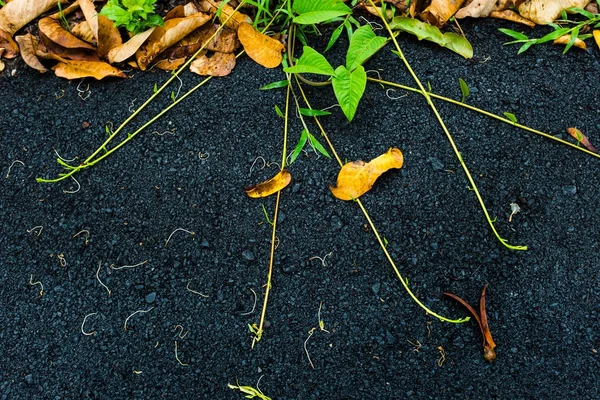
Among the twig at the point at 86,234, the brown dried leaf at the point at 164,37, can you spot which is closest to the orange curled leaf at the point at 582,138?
the brown dried leaf at the point at 164,37

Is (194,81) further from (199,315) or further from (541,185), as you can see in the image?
(541,185)

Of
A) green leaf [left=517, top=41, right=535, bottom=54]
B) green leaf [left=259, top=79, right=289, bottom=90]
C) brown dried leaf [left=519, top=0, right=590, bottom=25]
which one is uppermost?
brown dried leaf [left=519, top=0, right=590, bottom=25]

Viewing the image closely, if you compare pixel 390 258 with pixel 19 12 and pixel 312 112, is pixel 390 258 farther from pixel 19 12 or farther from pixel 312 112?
pixel 19 12

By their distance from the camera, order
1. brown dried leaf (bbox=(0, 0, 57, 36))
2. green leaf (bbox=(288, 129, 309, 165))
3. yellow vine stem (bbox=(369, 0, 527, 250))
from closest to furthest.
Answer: yellow vine stem (bbox=(369, 0, 527, 250)) → green leaf (bbox=(288, 129, 309, 165)) → brown dried leaf (bbox=(0, 0, 57, 36))

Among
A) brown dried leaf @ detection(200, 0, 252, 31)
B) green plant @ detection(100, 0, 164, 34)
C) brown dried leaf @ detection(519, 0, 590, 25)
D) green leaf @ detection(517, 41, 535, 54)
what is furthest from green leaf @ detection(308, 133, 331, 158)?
brown dried leaf @ detection(519, 0, 590, 25)

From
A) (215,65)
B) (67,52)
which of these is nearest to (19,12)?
(67,52)

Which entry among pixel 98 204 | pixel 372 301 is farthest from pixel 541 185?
pixel 98 204

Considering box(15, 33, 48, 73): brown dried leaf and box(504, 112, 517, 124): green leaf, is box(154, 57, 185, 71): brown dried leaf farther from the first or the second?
box(504, 112, 517, 124): green leaf

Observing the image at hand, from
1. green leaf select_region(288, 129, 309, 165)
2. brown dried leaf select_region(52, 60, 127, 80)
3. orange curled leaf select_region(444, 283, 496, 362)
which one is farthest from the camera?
brown dried leaf select_region(52, 60, 127, 80)
